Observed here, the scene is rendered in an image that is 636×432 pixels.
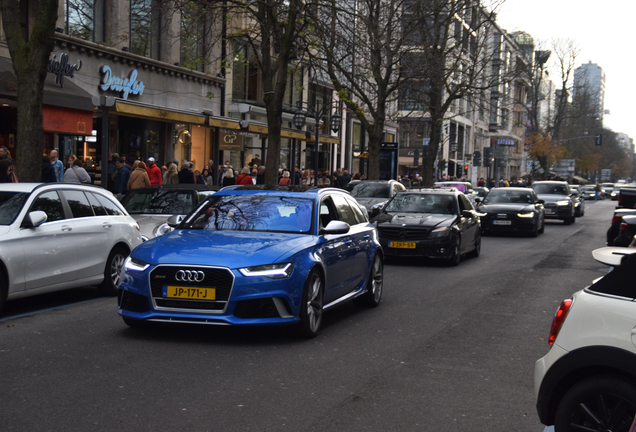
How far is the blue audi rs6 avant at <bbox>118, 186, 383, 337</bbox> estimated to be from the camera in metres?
7.14

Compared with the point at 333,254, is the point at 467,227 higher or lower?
lower

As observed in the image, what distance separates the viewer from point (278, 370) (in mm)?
6332

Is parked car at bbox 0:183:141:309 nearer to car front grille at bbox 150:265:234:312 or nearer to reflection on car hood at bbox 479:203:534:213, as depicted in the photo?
car front grille at bbox 150:265:234:312

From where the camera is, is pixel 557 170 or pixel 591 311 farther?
pixel 557 170

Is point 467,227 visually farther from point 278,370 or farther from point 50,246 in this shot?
point 278,370

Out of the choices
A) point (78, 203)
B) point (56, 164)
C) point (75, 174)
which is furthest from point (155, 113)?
point (78, 203)

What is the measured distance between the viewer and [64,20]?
23453 millimetres

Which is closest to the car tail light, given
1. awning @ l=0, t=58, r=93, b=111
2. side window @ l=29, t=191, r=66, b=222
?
side window @ l=29, t=191, r=66, b=222

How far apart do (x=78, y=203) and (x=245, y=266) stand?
158 inches

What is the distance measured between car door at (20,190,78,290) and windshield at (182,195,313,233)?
1.84 m

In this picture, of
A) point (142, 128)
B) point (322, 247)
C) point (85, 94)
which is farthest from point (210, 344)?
point (142, 128)

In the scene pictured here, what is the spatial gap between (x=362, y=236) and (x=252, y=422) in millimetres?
4877

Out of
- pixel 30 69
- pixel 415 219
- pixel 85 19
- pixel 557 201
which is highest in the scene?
pixel 85 19

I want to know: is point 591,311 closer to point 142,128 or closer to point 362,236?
point 362,236
